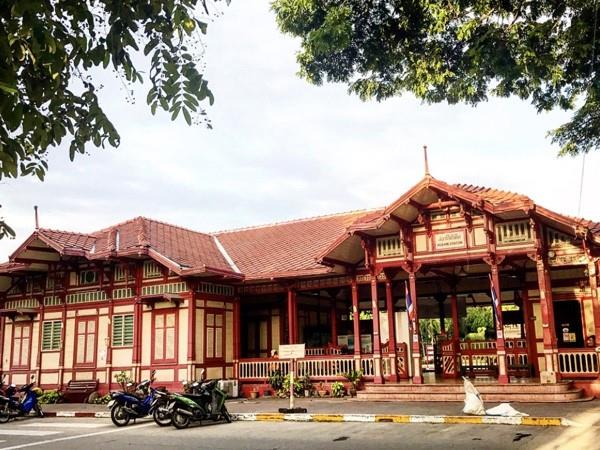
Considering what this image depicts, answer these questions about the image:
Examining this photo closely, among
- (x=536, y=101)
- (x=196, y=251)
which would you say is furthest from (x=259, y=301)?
(x=536, y=101)

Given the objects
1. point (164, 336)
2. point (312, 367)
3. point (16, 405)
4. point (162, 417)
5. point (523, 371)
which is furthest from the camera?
point (164, 336)

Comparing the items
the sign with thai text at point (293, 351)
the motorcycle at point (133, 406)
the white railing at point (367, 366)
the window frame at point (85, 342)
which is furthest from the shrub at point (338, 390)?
the window frame at point (85, 342)

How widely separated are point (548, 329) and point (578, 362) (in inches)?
46.7

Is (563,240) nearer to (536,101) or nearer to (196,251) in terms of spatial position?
(536,101)

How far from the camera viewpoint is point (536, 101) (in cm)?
916

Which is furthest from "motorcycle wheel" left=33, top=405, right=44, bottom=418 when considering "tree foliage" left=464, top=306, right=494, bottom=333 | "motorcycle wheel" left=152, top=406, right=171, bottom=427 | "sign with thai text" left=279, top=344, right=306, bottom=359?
"tree foliage" left=464, top=306, right=494, bottom=333

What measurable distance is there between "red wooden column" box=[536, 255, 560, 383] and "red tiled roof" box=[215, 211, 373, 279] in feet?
18.6

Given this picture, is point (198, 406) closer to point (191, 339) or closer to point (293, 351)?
point (293, 351)

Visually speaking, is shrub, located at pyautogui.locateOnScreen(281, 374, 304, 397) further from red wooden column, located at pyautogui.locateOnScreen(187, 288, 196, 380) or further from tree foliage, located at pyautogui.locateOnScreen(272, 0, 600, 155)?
tree foliage, located at pyautogui.locateOnScreen(272, 0, 600, 155)

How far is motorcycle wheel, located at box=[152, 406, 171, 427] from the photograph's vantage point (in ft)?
40.3

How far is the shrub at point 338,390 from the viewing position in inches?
666

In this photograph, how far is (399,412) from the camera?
12.5 metres

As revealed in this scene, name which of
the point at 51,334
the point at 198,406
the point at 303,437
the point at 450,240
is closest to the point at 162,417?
the point at 198,406

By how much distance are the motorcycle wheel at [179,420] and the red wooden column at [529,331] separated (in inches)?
391
